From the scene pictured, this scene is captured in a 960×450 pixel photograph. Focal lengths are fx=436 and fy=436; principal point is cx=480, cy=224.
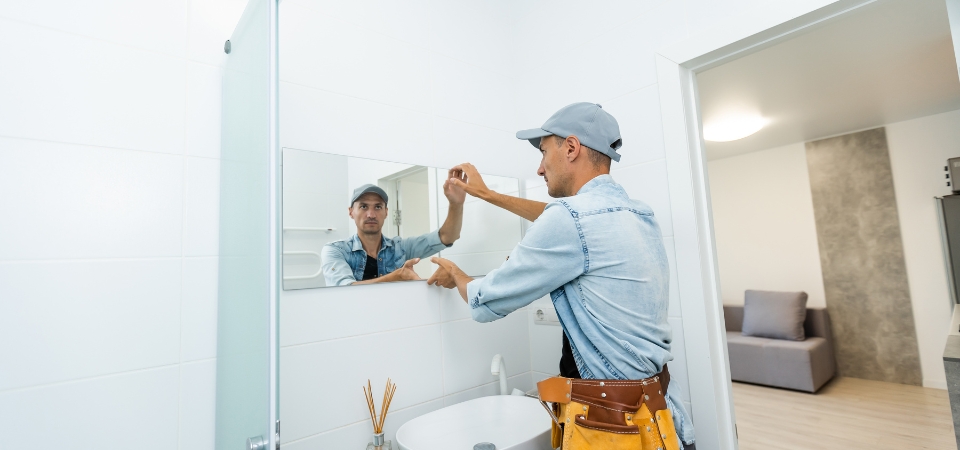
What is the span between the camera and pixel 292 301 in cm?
127

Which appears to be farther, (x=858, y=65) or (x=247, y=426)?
(x=858, y=65)

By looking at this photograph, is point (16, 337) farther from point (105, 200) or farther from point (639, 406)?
point (639, 406)

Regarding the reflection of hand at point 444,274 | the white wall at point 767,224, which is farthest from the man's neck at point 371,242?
the white wall at point 767,224

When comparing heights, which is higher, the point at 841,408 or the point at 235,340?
the point at 235,340

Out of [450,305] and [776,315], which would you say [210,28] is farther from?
[776,315]

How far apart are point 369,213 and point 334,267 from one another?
0.21m

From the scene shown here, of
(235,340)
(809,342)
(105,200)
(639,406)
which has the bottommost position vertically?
(809,342)

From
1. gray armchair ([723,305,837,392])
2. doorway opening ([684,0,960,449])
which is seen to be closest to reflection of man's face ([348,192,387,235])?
doorway opening ([684,0,960,449])

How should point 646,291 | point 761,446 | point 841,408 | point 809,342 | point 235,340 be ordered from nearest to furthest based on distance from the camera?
point 235,340, point 646,291, point 761,446, point 841,408, point 809,342

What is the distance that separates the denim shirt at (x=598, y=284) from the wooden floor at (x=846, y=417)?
2930mm

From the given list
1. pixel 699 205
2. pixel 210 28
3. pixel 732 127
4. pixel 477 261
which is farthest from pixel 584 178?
pixel 732 127

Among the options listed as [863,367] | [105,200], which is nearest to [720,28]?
[105,200]

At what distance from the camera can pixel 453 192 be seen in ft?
5.39

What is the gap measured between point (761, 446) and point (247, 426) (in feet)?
11.9
